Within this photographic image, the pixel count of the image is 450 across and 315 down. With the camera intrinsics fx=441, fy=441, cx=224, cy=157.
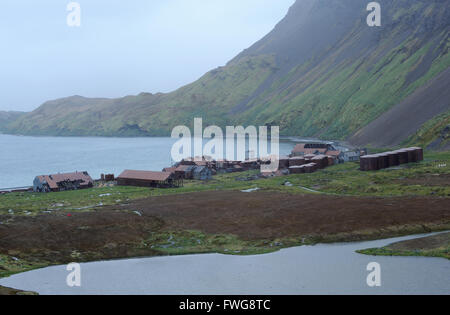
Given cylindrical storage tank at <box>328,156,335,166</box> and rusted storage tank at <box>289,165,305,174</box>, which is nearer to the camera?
rusted storage tank at <box>289,165,305,174</box>

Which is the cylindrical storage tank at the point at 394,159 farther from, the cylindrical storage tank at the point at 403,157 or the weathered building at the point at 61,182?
the weathered building at the point at 61,182

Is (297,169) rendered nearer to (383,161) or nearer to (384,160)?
(383,161)

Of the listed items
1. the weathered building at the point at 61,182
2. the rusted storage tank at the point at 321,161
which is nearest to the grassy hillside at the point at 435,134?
the rusted storage tank at the point at 321,161

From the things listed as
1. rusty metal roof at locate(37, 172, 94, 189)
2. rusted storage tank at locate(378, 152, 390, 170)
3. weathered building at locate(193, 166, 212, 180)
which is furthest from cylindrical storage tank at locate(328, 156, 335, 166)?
rusty metal roof at locate(37, 172, 94, 189)

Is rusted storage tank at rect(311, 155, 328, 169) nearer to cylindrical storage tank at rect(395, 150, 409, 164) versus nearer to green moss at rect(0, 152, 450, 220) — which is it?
green moss at rect(0, 152, 450, 220)

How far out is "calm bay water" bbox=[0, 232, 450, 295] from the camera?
30.6m

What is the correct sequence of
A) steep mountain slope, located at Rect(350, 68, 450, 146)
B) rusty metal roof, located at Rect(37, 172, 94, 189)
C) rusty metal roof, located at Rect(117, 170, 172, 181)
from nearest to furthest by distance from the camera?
rusty metal roof, located at Rect(37, 172, 94, 189) → rusty metal roof, located at Rect(117, 170, 172, 181) → steep mountain slope, located at Rect(350, 68, 450, 146)

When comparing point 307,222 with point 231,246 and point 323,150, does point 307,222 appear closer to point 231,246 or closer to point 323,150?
point 231,246

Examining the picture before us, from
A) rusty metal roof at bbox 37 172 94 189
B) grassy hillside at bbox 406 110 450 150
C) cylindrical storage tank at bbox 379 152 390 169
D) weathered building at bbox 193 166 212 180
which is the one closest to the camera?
cylindrical storage tank at bbox 379 152 390 169

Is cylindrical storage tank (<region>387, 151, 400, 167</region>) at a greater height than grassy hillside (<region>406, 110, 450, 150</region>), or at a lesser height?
lesser

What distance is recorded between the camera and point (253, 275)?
3381 cm

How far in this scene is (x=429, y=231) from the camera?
1738 inches

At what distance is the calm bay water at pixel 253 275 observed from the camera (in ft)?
100
